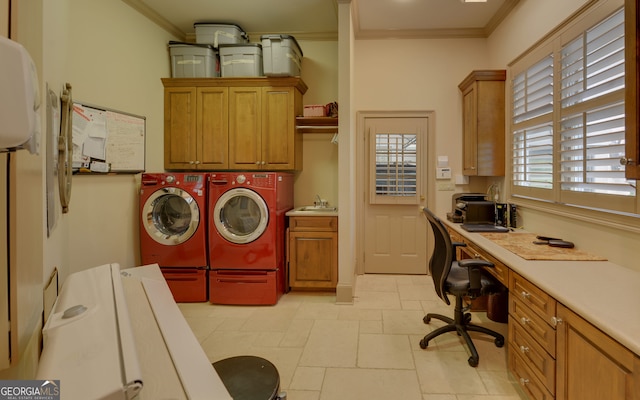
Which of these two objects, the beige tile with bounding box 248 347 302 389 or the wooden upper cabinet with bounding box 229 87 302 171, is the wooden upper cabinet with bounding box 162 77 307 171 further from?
the beige tile with bounding box 248 347 302 389

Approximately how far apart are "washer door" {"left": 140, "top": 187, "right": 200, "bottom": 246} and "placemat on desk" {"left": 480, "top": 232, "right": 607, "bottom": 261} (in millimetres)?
2870

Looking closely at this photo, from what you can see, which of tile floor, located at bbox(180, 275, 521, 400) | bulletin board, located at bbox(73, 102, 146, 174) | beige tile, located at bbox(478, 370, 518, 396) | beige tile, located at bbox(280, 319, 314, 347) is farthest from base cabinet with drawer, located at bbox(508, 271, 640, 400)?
bulletin board, located at bbox(73, 102, 146, 174)

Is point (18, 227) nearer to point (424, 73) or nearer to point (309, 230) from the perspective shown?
point (309, 230)

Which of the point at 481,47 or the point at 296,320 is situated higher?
the point at 481,47

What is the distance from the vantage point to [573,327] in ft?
4.50

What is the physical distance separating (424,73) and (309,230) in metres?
2.60

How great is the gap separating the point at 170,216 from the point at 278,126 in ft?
5.16

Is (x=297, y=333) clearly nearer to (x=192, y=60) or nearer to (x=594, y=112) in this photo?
(x=594, y=112)

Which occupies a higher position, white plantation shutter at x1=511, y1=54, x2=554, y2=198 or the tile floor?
white plantation shutter at x1=511, y1=54, x2=554, y2=198

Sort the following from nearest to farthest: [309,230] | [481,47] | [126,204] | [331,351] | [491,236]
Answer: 1. [331,351]
2. [491,236]
3. [126,204]
4. [309,230]
5. [481,47]

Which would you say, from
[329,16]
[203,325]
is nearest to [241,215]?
[203,325]

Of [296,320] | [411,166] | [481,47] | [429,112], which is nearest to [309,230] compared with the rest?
[296,320]

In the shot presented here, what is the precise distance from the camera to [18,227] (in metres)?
0.65

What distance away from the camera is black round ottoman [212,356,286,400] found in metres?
1.16
